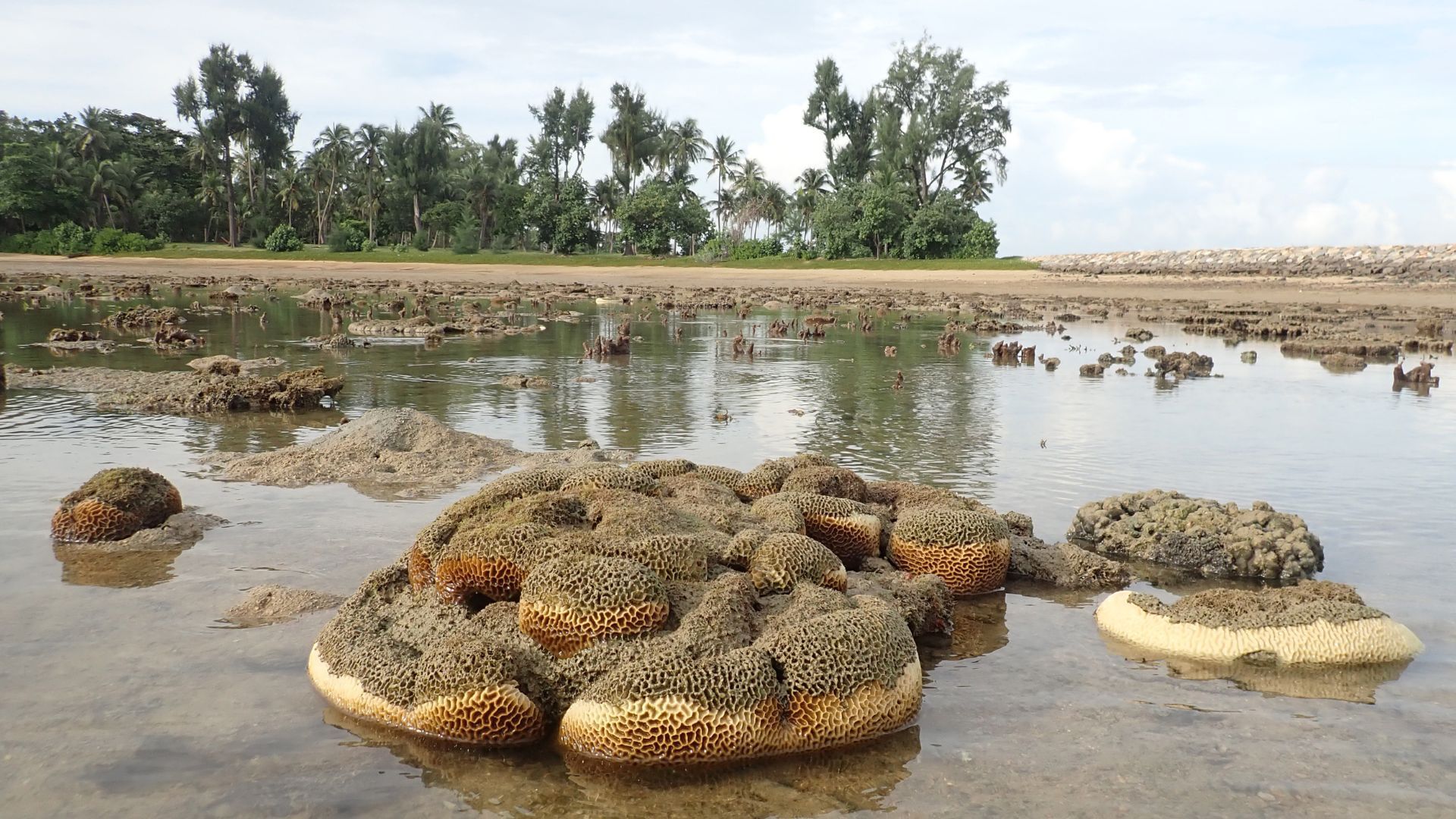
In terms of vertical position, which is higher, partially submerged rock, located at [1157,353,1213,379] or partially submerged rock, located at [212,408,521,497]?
partially submerged rock, located at [1157,353,1213,379]

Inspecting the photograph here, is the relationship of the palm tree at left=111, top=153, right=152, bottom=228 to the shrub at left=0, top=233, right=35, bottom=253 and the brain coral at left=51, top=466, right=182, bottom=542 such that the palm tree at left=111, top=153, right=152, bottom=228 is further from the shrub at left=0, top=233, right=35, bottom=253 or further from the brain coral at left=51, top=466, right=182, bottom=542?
the brain coral at left=51, top=466, right=182, bottom=542

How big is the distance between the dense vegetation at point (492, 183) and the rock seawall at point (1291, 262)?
9.13 m

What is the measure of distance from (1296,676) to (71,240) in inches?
2848

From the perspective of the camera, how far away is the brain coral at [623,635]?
15.1 ft

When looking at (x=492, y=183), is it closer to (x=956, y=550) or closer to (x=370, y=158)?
(x=370, y=158)

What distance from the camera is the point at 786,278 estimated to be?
2255 inches

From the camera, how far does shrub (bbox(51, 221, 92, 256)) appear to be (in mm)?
62625

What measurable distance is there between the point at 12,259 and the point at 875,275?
47215 mm

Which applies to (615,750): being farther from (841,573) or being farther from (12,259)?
(12,259)

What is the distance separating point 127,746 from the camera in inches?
180

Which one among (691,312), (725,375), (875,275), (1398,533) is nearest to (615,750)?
(1398,533)

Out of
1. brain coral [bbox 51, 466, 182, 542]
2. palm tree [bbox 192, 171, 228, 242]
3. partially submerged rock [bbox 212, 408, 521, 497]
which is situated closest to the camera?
brain coral [bbox 51, 466, 182, 542]

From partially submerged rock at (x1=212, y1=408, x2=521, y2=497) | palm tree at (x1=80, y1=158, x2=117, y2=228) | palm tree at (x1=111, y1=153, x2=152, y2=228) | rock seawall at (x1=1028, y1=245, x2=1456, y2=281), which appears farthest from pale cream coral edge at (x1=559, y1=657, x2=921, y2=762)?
palm tree at (x1=111, y1=153, x2=152, y2=228)

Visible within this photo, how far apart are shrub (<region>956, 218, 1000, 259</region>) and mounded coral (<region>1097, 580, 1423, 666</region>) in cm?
6005
